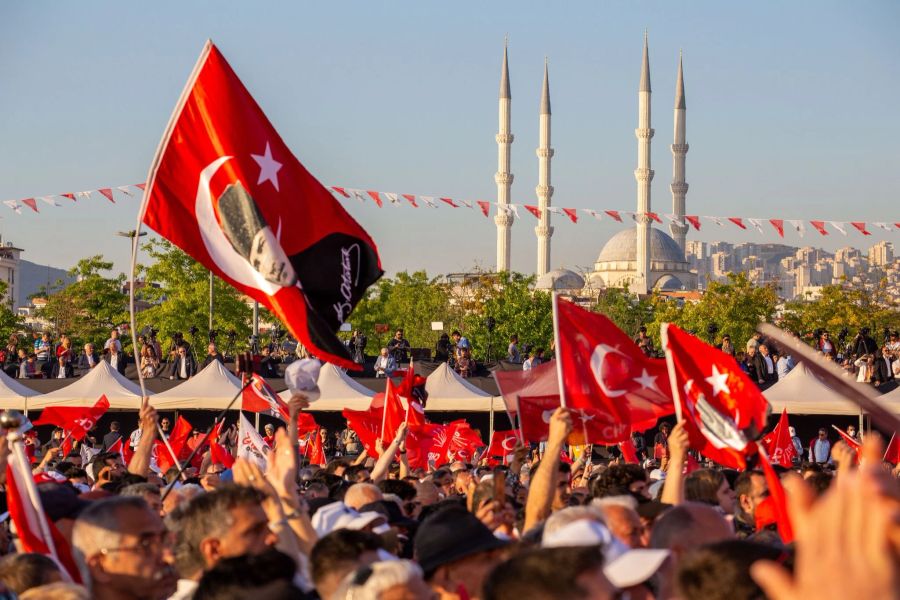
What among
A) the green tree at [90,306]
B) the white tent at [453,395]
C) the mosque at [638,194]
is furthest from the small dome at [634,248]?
the white tent at [453,395]

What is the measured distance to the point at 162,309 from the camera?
59.4m

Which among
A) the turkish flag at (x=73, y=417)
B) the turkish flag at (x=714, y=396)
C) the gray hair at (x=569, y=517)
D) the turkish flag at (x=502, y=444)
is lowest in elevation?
the turkish flag at (x=502, y=444)

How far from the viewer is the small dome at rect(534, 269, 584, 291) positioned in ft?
439

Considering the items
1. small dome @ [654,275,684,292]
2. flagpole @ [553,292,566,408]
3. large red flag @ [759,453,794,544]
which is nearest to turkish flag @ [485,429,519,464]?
flagpole @ [553,292,566,408]

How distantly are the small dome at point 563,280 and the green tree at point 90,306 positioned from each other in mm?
70139

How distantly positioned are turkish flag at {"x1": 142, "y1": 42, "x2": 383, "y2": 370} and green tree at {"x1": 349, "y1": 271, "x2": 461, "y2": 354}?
6259 cm

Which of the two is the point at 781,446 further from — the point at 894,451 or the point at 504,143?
the point at 504,143

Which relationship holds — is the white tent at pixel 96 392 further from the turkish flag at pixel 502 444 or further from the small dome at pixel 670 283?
the small dome at pixel 670 283

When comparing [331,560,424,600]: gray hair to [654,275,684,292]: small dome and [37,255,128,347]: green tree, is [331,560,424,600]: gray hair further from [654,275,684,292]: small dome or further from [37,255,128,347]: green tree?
[654,275,684,292]: small dome

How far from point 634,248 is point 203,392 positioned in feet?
450

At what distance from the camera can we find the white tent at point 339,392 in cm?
2666

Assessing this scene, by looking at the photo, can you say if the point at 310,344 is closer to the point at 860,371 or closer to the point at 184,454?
the point at 184,454

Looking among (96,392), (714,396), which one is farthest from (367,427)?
(96,392)

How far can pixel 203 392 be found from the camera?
87.8 ft
